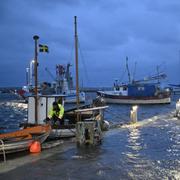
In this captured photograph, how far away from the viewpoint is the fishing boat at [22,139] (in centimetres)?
1841

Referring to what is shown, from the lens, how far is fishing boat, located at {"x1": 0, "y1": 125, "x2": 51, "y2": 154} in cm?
1841

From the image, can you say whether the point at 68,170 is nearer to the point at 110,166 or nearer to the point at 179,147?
the point at 110,166

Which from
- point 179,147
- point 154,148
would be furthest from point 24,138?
point 179,147

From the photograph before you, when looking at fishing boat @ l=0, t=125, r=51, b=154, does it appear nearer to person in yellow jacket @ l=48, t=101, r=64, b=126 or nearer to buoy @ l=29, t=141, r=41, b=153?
buoy @ l=29, t=141, r=41, b=153

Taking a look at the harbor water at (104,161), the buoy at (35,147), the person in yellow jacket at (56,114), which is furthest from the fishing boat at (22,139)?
the person in yellow jacket at (56,114)

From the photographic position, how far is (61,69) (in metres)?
93.0

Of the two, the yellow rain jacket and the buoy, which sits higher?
the yellow rain jacket

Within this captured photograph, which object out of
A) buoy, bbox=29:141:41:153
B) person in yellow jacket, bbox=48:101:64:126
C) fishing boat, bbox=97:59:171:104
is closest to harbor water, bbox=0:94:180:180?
buoy, bbox=29:141:41:153

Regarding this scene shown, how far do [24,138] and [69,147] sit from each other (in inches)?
95.1

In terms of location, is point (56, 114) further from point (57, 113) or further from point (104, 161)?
point (104, 161)

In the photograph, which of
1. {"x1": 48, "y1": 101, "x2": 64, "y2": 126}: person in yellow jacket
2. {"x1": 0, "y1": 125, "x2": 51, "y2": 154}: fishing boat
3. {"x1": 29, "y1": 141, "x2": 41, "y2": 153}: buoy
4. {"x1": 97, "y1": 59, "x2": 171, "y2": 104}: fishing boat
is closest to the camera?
{"x1": 0, "y1": 125, "x2": 51, "y2": 154}: fishing boat

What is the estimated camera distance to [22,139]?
1933 cm

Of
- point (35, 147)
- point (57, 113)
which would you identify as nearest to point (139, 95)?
point (57, 113)

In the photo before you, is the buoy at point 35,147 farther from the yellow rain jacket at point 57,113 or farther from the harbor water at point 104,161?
the yellow rain jacket at point 57,113
